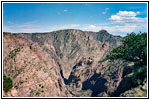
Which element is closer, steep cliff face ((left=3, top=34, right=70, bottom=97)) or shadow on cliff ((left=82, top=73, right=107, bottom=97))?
steep cliff face ((left=3, top=34, right=70, bottom=97))

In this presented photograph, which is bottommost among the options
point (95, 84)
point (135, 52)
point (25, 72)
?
point (95, 84)

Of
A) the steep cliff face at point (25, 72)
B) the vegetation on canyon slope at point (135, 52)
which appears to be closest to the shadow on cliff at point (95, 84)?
the steep cliff face at point (25, 72)

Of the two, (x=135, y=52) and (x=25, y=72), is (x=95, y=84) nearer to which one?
(x=25, y=72)

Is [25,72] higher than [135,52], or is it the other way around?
[135,52]

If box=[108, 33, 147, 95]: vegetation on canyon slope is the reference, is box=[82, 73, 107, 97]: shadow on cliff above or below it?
below

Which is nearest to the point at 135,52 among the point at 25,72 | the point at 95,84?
the point at 25,72

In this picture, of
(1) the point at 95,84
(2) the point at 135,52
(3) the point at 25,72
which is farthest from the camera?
(1) the point at 95,84

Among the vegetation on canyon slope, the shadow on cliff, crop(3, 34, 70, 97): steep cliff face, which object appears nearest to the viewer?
the vegetation on canyon slope

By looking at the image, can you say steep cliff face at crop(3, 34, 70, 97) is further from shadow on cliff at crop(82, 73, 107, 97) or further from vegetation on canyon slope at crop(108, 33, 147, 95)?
shadow on cliff at crop(82, 73, 107, 97)

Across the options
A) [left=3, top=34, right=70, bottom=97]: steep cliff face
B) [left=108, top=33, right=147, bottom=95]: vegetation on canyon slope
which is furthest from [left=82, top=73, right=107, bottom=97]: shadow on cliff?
[left=108, top=33, right=147, bottom=95]: vegetation on canyon slope
